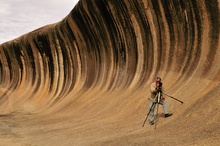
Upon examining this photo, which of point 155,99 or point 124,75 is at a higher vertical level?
point 124,75

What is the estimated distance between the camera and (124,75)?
14992 millimetres

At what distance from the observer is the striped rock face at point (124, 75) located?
7813mm

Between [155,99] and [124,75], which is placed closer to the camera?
[155,99]

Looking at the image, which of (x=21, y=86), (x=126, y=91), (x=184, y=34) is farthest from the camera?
(x=21, y=86)

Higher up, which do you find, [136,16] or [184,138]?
[136,16]

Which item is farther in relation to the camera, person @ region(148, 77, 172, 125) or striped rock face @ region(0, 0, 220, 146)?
person @ region(148, 77, 172, 125)

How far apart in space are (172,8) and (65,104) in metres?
7.75

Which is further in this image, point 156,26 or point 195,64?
point 156,26

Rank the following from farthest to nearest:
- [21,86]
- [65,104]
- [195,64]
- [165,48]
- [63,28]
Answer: [21,86] < [63,28] < [65,104] < [165,48] < [195,64]

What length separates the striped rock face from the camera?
308 inches

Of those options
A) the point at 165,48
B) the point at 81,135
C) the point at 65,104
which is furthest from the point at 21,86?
the point at 81,135

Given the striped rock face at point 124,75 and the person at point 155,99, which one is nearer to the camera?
the striped rock face at point 124,75

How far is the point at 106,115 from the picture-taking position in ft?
39.1

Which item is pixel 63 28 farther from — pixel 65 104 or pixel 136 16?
pixel 136 16
